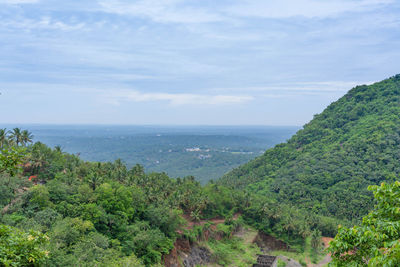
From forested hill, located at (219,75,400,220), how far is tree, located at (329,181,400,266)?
67834 mm

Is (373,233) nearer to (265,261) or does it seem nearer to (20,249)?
(20,249)

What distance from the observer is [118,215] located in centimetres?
3944

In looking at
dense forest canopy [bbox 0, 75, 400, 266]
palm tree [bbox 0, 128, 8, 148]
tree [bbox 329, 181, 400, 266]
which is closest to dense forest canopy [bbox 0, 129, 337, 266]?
dense forest canopy [bbox 0, 75, 400, 266]

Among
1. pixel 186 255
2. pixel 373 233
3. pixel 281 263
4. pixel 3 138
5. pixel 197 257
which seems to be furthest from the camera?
pixel 281 263

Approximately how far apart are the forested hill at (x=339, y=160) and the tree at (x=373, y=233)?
67.8 metres

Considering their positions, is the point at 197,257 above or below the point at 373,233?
below

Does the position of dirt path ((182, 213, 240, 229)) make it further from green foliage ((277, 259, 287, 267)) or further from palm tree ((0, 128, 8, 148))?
palm tree ((0, 128, 8, 148))

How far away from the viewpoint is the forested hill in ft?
243

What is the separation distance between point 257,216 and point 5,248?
189 feet

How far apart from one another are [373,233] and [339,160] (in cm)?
8608

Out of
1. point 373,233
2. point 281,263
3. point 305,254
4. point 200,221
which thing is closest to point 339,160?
point 305,254

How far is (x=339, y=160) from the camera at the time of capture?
85.3 meters

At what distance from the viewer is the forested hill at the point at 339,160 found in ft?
243

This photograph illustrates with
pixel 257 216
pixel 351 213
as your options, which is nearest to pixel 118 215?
pixel 257 216
